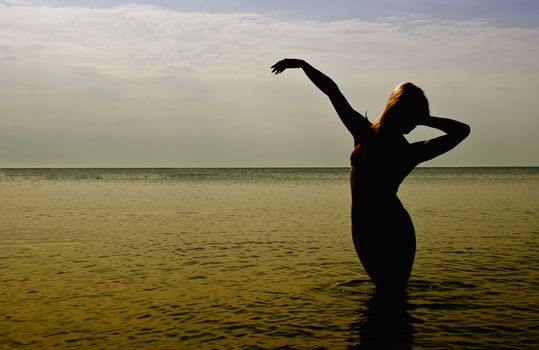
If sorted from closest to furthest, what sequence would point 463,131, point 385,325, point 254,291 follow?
point 463,131
point 385,325
point 254,291

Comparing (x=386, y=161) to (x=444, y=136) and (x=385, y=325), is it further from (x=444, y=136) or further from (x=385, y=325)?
(x=385, y=325)

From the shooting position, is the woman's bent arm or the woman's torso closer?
the woman's bent arm

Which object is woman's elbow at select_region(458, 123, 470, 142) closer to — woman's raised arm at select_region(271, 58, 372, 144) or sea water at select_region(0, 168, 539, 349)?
woman's raised arm at select_region(271, 58, 372, 144)

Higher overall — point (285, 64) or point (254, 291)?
point (285, 64)

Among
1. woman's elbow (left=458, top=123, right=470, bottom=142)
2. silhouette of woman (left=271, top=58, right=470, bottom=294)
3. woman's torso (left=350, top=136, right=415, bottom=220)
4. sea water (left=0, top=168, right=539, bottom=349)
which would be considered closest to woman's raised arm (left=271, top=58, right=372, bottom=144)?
silhouette of woman (left=271, top=58, right=470, bottom=294)

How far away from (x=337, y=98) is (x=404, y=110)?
2.43ft

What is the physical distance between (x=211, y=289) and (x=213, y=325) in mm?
2839

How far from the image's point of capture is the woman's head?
6.05 metres

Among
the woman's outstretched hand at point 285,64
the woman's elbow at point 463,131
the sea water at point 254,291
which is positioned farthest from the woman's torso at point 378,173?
the sea water at point 254,291

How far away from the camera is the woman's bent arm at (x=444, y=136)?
6.09 metres

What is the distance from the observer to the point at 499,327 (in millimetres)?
8820

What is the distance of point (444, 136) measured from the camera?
6211 mm

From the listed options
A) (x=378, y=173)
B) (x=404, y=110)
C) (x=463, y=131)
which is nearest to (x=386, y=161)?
(x=378, y=173)

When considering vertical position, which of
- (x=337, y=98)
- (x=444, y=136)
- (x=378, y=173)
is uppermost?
(x=337, y=98)
